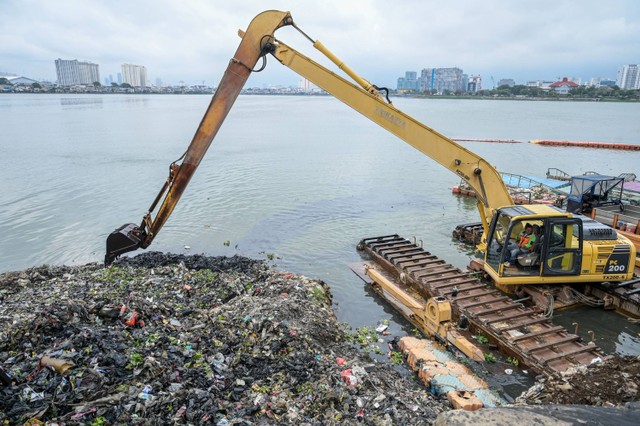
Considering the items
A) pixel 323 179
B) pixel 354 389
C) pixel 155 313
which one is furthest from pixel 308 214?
pixel 354 389

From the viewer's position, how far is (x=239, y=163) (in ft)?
98.9

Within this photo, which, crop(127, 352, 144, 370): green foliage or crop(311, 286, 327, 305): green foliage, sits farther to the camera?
crop(311, 286, 327, 305): green foliage

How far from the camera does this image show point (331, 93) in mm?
9531

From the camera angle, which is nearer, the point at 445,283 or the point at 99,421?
the point at 99,421

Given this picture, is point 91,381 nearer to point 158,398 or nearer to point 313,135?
point 158,398

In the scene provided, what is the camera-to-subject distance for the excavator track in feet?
23.0

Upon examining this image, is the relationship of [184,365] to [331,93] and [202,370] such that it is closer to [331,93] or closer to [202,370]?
[202,370]

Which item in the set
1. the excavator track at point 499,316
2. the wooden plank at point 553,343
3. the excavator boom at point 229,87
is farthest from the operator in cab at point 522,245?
the excavator boom at point 229,87

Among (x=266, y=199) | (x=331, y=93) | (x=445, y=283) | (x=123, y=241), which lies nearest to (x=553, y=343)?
(x=445, y=283)

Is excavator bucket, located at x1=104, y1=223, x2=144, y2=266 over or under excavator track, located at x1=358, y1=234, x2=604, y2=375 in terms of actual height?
over

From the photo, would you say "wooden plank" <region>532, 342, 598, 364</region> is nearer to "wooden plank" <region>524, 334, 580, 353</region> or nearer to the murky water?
"wooden plank" <region>524, 334, 580, 353</region>

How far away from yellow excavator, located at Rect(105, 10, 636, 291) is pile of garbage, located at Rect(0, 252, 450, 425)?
3.40m

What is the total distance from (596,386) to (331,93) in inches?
291

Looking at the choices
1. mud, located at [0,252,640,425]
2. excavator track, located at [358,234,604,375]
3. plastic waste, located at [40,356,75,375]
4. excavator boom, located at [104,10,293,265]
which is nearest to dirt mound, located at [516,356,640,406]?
mud, located at [0,252,640,425]
